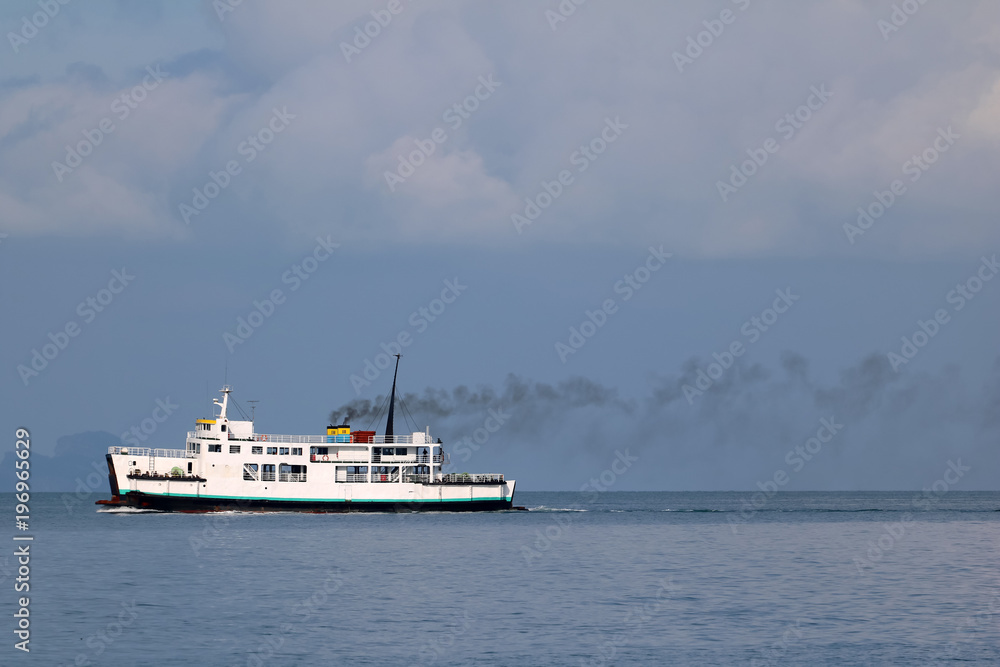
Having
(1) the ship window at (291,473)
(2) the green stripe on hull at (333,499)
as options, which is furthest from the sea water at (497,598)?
(1) the ship window at (291,473)

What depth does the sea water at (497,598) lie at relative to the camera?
3195 cm

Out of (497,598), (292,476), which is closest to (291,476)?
(292,476)

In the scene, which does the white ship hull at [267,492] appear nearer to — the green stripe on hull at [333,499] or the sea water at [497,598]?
the green stripe on hull at [333,499]

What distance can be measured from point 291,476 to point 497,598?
48.1m

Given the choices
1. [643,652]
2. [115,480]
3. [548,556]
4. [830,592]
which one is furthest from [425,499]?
[643,652]

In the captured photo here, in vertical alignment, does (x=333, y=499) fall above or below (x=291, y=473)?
below

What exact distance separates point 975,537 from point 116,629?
6053 centimetres

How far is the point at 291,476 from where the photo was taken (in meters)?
87.2

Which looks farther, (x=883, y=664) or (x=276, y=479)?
(x=276, y=479)

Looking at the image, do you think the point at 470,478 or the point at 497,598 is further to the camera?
the point at 470,478

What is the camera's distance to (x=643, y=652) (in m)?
32.0

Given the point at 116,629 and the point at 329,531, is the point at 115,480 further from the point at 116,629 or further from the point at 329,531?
the point at 116,629

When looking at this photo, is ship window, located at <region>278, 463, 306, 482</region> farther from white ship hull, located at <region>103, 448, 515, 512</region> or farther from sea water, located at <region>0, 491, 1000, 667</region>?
sea water, located at <region>0, 491, 1000, 667</region>

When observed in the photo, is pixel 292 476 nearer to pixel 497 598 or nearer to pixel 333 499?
pixel 333 499
